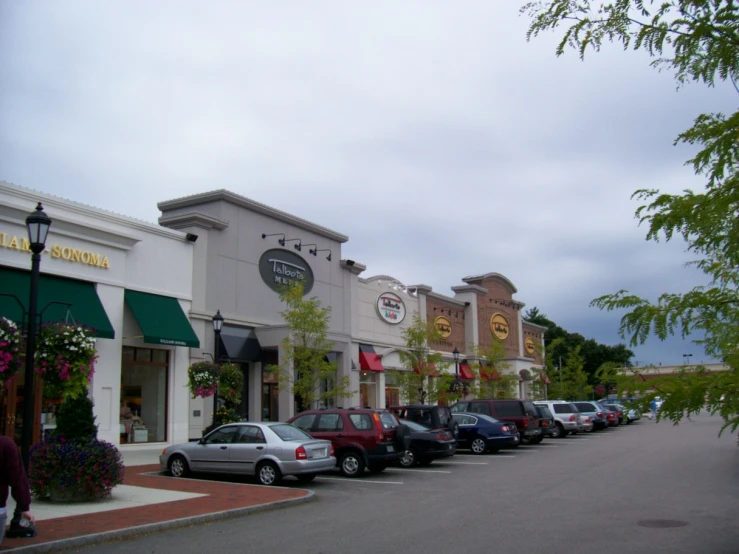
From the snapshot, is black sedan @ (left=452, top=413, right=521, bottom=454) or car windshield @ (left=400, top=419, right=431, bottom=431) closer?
car windshield @ (left=400, top=419, right=431, bottom=431)

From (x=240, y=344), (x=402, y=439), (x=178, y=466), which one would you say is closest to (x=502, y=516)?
(x=402, y=439)

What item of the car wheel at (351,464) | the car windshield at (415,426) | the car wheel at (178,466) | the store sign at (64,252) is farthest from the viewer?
the car windshield at (415,426)

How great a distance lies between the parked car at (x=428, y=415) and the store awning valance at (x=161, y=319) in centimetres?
727

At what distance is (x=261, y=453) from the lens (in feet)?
50.1

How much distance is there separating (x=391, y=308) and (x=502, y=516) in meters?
26.6

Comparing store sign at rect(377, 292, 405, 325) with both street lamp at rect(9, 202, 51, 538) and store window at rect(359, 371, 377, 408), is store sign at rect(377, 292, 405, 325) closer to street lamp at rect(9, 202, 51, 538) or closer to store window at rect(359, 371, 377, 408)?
store window at rect(359, 371, 377, 408)

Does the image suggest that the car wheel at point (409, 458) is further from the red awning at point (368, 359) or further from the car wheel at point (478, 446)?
the red awning at point (368, 359)

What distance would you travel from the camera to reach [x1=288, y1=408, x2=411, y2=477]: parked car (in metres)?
17.1

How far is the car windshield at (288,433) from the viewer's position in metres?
15.4

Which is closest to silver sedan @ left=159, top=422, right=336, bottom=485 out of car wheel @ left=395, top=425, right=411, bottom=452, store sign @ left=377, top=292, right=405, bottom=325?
car wheel @ left=395, top=425, right=411, bottom=452

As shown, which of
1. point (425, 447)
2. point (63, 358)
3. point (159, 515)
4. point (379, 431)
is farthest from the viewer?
point (425, 447)

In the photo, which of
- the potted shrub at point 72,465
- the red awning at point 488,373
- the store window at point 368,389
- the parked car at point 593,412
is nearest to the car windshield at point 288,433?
the potted shrub at point 72,465

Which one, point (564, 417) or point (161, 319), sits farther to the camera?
Answer: point (564, 417)

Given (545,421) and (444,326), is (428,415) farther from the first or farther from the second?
(444,326)
